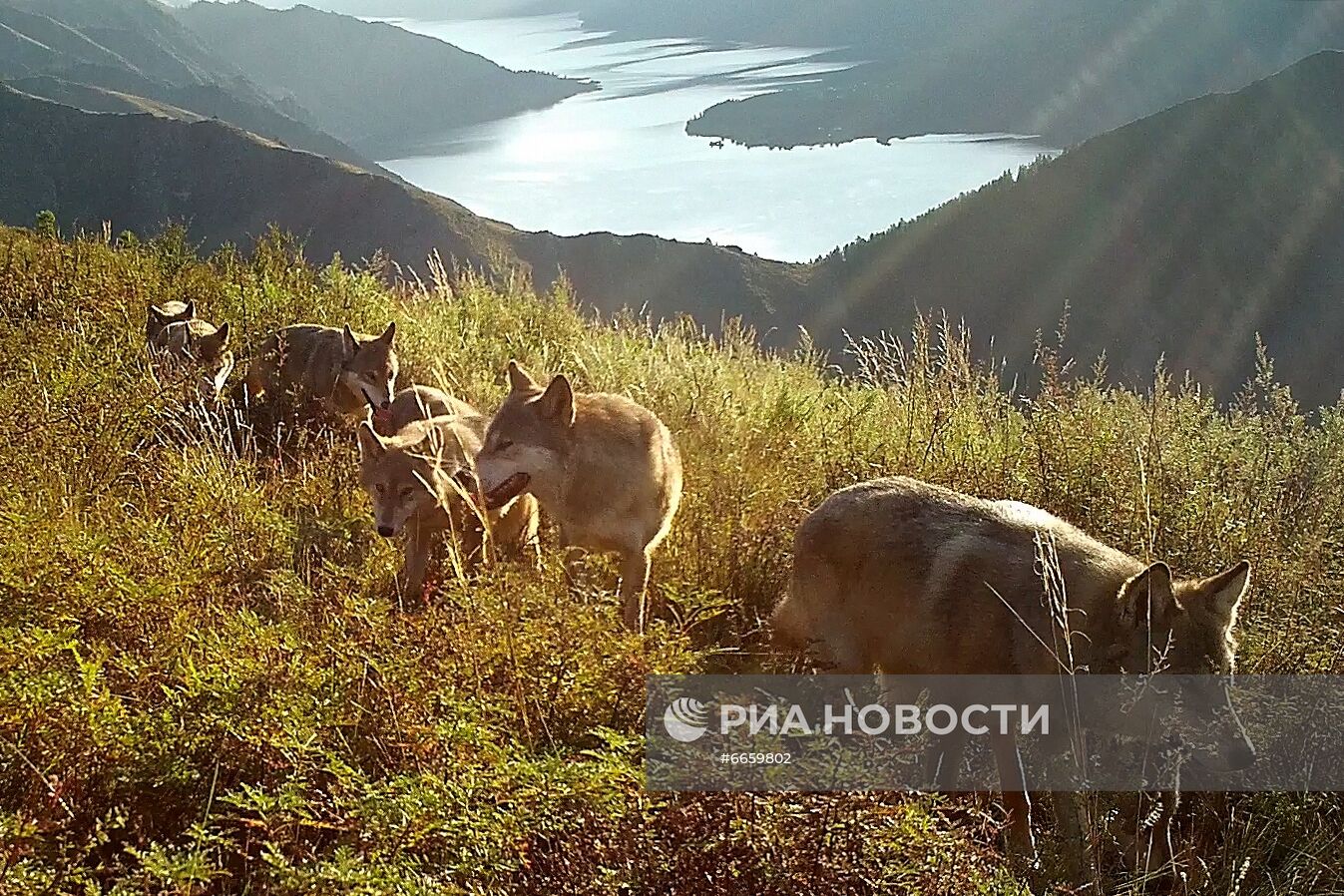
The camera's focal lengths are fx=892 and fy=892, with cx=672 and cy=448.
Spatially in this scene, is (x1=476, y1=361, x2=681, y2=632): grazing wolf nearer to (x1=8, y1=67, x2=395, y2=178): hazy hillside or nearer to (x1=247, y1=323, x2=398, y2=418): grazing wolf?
(x1=247, y1=323, x2=398, y2=418): grazing wolf

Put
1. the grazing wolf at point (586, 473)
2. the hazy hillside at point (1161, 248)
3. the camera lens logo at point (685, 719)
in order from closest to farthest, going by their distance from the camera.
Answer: the camera lens logo at point (685, 719) → the grazing wolf at point (586, 473) → the hazy hillside at point (1161, 248)

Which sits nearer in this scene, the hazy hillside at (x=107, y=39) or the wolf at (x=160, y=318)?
the wolf at (x=160, y=318)

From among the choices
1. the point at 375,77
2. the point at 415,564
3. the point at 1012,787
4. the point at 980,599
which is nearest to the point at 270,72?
the point at 375,77

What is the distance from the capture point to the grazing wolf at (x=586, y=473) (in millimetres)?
5223

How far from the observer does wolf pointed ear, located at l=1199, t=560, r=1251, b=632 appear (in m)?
3.13

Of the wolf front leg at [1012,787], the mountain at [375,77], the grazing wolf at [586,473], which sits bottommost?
the wolf front leg at [1012,787]

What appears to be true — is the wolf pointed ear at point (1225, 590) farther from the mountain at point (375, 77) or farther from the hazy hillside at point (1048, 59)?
the hazy hillside at point (1048, 59)

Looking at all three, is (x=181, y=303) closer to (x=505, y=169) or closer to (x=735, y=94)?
(x=505, y=169)

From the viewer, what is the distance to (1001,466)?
→ 5711 millimetres

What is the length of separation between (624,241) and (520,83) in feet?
65.2

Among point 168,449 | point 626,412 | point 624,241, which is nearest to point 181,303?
point 168,449

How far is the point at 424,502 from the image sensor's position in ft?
18.6

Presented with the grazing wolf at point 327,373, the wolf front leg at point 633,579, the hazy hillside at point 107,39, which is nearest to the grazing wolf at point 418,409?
the grazing wolf at point 327,373

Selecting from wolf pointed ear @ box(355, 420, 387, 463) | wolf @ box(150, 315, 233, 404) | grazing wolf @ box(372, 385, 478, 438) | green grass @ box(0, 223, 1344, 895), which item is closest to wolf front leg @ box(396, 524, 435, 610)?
green grass @ box(0, 223, 1344, 895)
